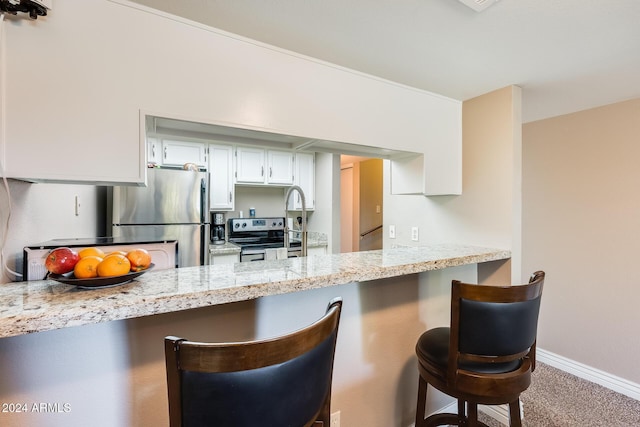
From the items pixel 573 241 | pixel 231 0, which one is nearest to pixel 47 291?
pixel 231 0

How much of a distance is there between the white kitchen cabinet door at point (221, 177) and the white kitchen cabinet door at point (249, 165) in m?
0.11

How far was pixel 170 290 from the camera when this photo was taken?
89 cm

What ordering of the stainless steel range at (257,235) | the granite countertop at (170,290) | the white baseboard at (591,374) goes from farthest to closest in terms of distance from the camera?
the stainless steel range at (257,235)
the white baseboard at (591,374)
the granite countertop at (170,290)

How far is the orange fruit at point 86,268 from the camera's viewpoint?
0.85m

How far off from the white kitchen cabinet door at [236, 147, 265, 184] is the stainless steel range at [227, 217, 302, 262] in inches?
22.1


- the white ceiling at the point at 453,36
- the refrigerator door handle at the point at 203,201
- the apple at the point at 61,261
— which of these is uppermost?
the white ceiling at the point at 453,36

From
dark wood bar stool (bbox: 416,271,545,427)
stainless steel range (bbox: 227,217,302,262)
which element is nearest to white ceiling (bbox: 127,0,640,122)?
dark wood bar stool (bbox: 416,271,545,427)

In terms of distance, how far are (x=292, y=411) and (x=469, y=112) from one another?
2.24m

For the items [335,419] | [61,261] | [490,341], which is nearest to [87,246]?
[61,261]

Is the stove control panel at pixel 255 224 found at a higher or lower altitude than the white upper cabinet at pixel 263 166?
lower

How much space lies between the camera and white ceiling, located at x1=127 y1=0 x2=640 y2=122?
3.86ft

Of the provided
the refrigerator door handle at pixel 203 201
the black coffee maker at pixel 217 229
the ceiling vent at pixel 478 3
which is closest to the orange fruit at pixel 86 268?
the ceiling vent at pixel 478 3

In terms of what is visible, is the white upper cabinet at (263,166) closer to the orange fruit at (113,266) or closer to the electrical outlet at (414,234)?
the electrical outlet at (414,234)

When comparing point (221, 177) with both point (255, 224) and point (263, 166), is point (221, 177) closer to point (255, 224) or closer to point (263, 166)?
point (263, 166)
